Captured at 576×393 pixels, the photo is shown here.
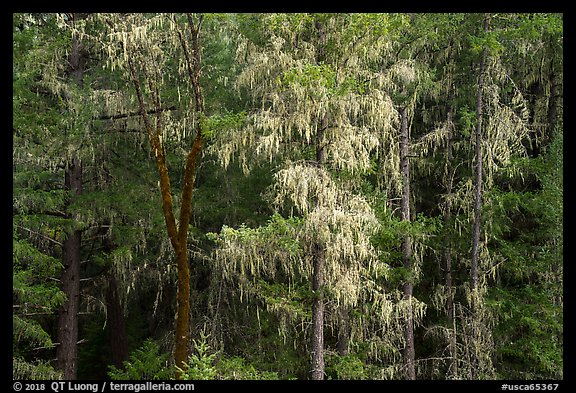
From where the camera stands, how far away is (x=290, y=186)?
7.72 m

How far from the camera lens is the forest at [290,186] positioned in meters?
8.09

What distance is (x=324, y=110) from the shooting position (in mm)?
7883

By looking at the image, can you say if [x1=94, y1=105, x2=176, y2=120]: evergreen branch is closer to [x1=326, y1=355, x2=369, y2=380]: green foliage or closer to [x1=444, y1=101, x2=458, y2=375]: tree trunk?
[x1=326, y1=355, x2=369, y2=380]: green foliage

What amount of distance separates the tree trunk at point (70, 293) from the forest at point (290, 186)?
0.04 metres

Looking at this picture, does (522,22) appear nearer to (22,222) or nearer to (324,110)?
(324,110)

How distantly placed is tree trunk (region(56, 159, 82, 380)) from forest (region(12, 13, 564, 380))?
0.04 m

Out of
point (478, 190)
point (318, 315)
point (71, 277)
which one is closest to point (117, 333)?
point (71, 277)

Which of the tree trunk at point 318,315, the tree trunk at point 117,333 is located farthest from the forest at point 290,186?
the tree trunk at point 117,333

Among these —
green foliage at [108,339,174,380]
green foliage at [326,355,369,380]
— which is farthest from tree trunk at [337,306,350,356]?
green foliage at [108,339,174,380]

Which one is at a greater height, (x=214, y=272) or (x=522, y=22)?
(x=522, y=22)

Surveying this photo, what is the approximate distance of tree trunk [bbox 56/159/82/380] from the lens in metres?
10.4
